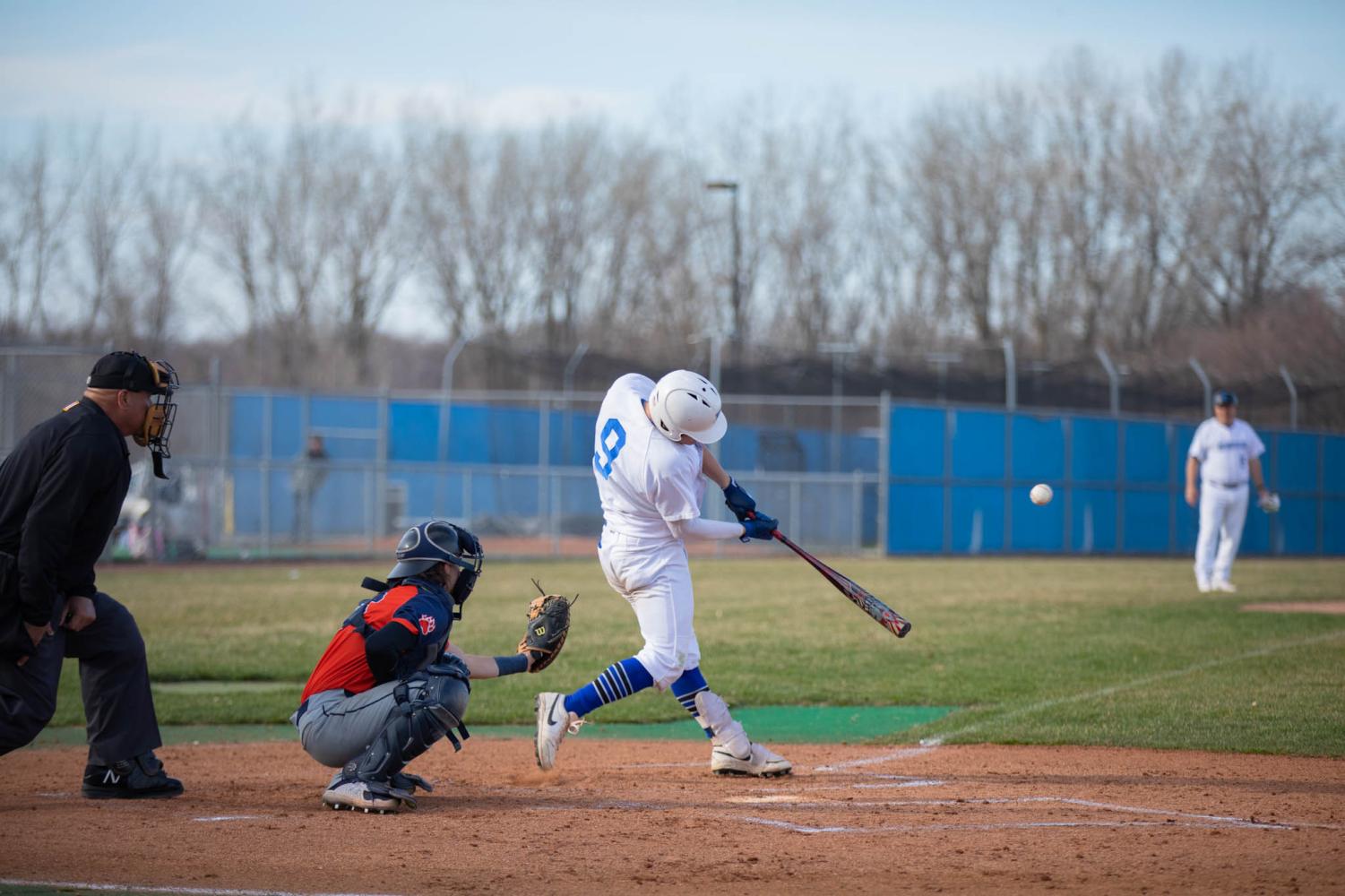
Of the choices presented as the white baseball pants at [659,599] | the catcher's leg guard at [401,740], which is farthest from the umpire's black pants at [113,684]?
the white baseball pants at [659,599]

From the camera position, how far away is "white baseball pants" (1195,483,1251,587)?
1642 cm

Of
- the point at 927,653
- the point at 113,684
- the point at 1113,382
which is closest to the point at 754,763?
the point at 113,684

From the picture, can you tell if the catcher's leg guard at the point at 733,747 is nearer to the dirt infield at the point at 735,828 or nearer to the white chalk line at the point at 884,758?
the dirt infield at the point at 735,828

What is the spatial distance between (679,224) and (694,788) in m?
40.9

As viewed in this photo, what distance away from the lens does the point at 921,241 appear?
46.5 metres

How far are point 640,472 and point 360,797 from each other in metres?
2.03

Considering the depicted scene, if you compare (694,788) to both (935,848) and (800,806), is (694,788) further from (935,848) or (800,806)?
(935,848)

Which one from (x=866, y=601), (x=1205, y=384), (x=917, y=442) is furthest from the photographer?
(x=1205, y=384)

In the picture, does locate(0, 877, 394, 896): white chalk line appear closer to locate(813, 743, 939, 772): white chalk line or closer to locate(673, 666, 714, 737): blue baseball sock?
locate(673, 666, 714, 737): blue baseball sock

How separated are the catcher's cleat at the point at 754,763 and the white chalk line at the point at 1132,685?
41 centimetres

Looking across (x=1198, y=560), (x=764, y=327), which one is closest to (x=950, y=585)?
(x=1198, y=560)

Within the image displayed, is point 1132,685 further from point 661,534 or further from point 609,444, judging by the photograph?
point 609,444

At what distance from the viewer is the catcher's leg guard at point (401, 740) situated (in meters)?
5.95

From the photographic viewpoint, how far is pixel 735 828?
18.9 ft
